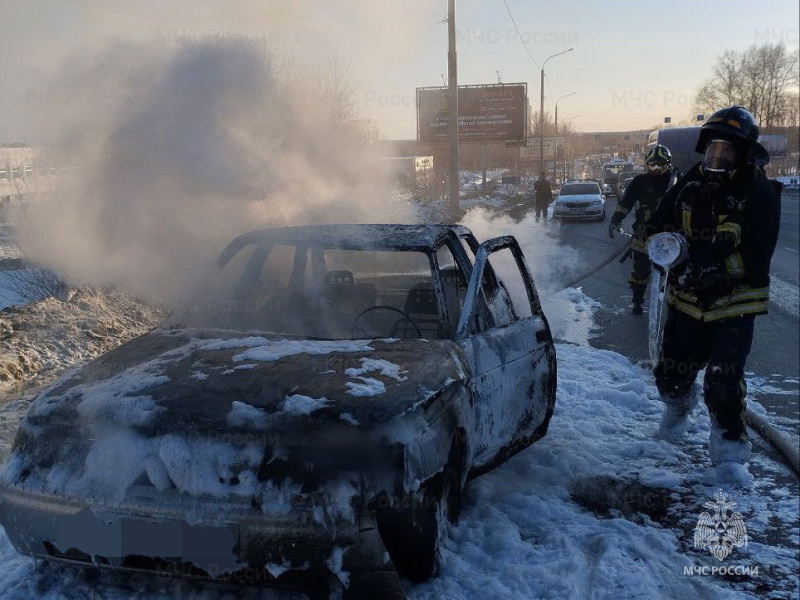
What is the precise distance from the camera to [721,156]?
13.4ft

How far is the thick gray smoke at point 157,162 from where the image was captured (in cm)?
926

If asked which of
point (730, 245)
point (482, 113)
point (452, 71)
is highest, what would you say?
point (482, 113)

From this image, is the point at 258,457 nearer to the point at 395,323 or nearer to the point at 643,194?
the point at 395,323

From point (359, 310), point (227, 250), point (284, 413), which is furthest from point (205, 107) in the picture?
point (284, 413)

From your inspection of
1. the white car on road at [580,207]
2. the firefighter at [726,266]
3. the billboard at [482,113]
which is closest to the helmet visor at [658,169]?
the firefighter at [726,266]

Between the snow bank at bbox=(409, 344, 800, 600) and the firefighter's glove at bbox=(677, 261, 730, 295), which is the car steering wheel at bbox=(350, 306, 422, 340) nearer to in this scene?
the snow bank at bbox=(409, 344, 800, 600)

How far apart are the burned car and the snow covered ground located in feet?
0.91

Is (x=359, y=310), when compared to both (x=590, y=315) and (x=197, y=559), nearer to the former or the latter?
(x=197, y=559)

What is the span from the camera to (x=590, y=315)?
9391mm

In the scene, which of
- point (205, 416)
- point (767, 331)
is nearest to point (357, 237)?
point (205, 416)

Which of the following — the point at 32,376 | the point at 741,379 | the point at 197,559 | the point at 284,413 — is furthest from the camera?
the point at 32,376

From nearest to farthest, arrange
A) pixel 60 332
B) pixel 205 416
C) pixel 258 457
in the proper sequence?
1. pixel 258 457
2. pixel 205 416
3. pixel 60 332

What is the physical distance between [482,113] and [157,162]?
127ft

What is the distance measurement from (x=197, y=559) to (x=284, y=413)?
57cm
